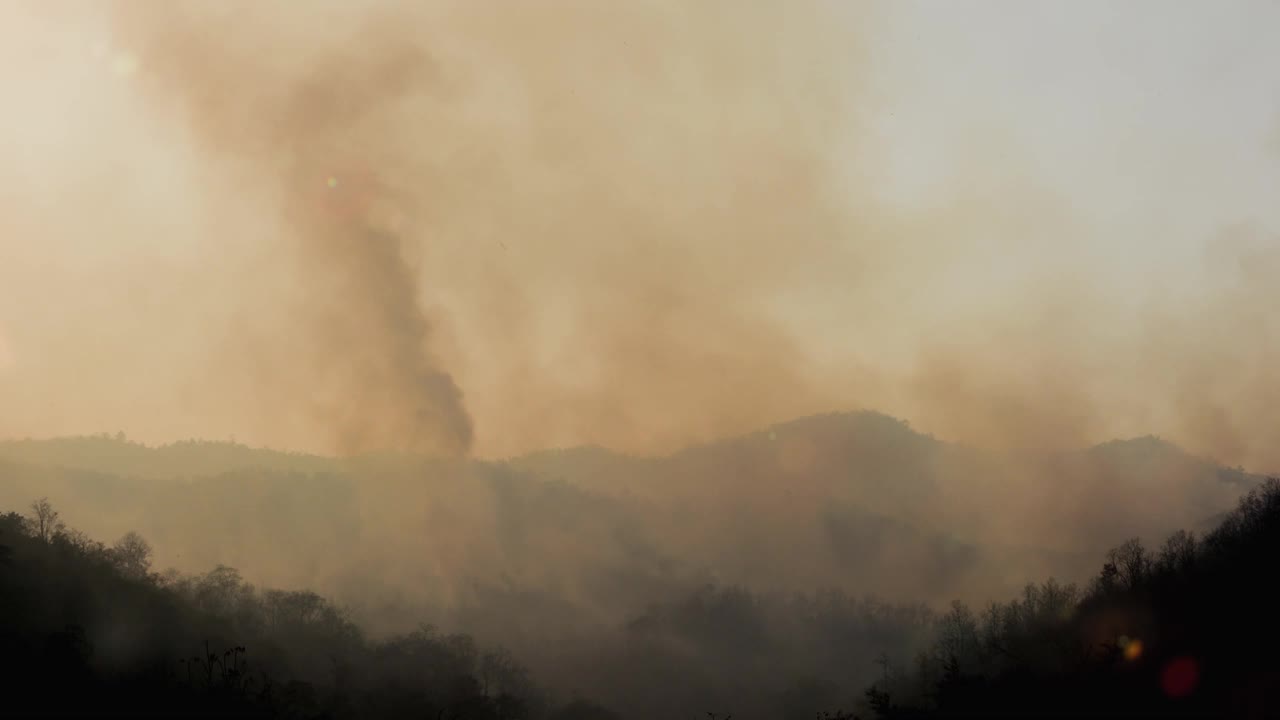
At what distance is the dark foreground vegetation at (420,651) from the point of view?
63406 mm

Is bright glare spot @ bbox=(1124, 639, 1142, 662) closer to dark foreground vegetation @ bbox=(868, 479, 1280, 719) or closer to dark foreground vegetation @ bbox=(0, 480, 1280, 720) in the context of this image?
dark foreground vegetation @ bbox=(868, 479, 1280, 719)

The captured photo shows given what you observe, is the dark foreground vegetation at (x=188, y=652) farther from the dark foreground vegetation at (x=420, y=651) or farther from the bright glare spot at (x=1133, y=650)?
the bright glare spot at (x=1133, y=650)

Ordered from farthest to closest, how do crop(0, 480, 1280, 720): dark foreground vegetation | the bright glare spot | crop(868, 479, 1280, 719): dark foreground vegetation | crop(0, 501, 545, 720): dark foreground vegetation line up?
the bright glare spot → crop(0, 501, 545, 720): dark foreground vegetation → crop(0, 480, 1280, 720): dark foreground vegetation → crop(868, 479, 1280, 719): dark foreground vegetation

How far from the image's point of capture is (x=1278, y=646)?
229ft

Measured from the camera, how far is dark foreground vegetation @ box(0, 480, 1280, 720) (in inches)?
2496

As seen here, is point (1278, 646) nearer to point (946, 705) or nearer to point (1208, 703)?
point (1208, 703)

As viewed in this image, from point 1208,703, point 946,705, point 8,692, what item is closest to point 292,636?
point 8,692

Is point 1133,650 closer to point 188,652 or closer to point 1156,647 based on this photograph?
point 1156,647

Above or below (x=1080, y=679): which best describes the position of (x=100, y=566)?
above

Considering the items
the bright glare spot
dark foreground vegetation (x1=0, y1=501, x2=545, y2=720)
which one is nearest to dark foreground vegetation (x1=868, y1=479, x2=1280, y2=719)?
the bright glare spot

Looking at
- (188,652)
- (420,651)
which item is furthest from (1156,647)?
(420,651)

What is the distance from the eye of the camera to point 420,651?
183m

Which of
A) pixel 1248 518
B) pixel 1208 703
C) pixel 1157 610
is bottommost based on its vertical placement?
pixel 1208 703

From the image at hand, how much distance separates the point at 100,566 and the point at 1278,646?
133214 mm
